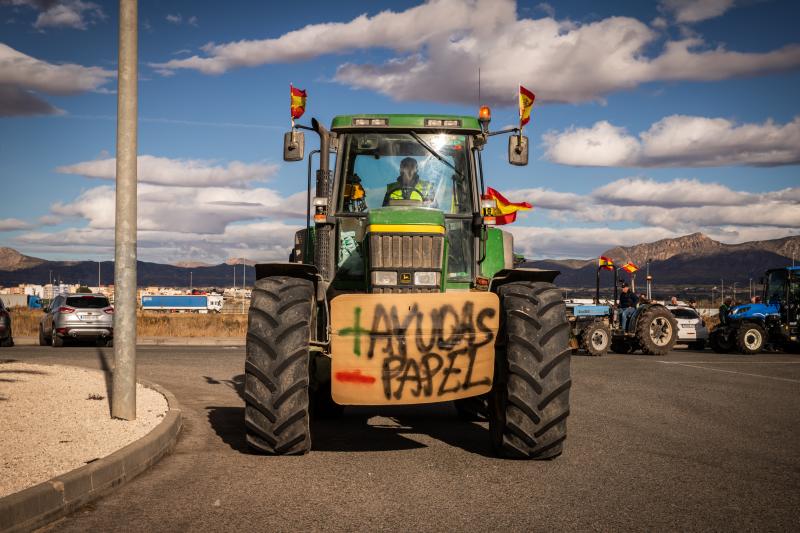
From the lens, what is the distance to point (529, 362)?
25.2ft

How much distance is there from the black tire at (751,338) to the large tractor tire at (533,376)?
22.3 m

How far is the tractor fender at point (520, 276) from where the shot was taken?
8406 millimetres

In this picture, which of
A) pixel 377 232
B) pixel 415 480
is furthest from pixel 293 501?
pixel 377 232

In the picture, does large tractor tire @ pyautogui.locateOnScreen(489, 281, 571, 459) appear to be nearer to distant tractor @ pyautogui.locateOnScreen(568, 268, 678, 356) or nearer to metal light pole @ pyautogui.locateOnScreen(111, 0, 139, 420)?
metal light pole @ pyautogui.locateOnScreen(111, 0, 139, 420)

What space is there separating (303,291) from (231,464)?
1.71 m

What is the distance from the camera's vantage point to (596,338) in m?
25.4

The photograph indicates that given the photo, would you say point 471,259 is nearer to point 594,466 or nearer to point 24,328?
point 594,466

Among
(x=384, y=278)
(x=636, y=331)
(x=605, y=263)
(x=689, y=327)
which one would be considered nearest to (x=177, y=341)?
(x=605, y=263)

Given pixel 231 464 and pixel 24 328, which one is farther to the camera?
pixel 24 328

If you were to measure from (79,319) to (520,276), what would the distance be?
72.7 ft

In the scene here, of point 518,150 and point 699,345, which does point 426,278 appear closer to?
point 518,150

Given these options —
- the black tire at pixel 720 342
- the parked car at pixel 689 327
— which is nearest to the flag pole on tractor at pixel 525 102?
the black tire at pixel 720 342

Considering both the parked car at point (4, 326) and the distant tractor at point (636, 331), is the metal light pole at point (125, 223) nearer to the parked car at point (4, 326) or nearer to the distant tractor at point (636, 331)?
the distant tractor at point (636, 331)

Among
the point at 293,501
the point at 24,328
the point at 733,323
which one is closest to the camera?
the point at 293,501
